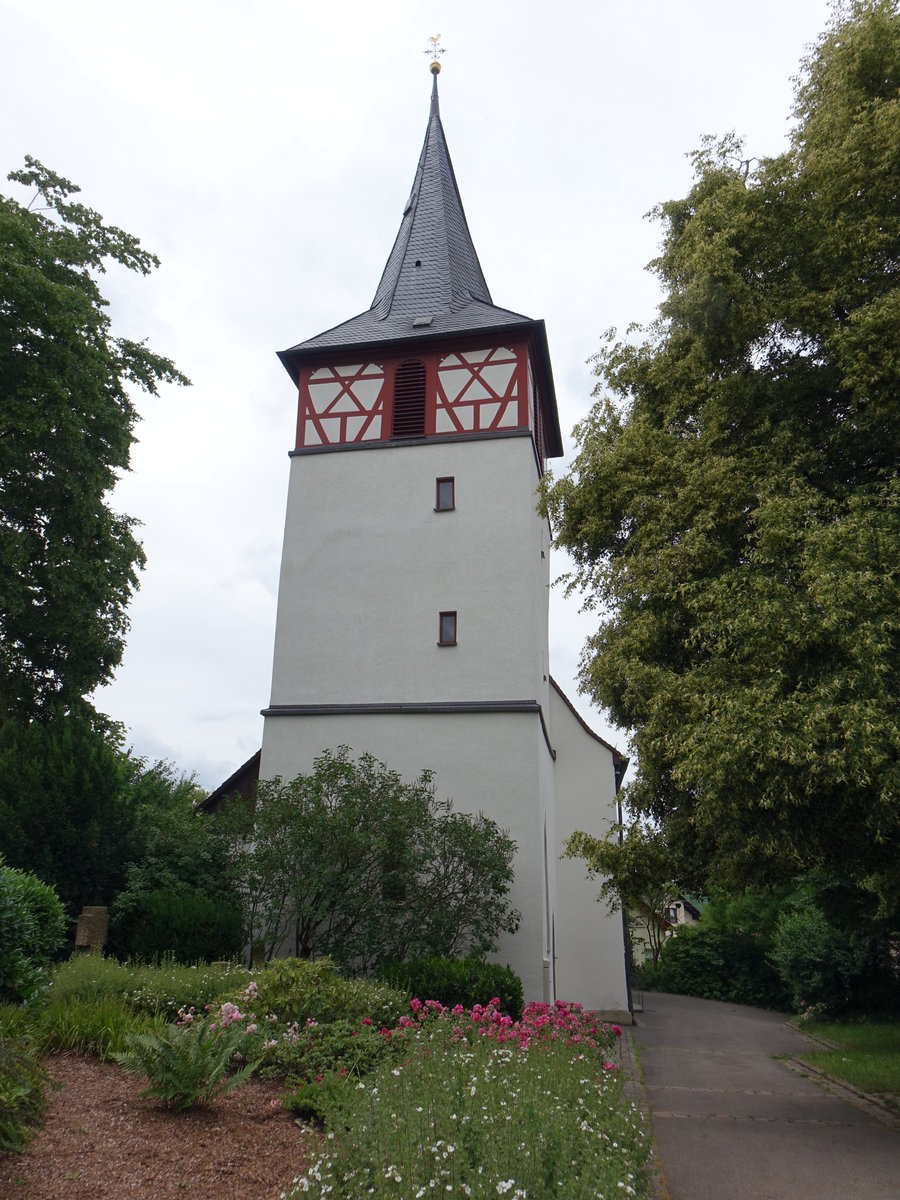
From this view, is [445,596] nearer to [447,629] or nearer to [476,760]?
[447,629]

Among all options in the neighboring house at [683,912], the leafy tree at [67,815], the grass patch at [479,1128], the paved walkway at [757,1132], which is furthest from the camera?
the neighboring house at [683,912]

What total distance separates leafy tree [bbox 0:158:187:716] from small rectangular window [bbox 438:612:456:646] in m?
6.31

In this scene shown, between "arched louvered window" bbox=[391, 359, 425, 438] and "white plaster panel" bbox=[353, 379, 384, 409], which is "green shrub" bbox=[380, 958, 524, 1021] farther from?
"white plaster panel" bbox=[353, 379, 384, 409]

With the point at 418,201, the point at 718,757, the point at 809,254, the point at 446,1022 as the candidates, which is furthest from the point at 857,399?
the point at 418,201

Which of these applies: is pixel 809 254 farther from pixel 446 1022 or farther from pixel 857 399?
pixel 446 1022

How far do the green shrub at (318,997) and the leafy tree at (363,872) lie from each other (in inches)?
119

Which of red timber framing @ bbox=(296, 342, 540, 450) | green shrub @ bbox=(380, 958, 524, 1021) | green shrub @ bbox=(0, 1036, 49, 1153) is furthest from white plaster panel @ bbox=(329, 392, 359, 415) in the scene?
green shrub @ bbox=(0, 1036, 49, 1153)

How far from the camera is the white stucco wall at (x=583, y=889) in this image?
18.2 meters

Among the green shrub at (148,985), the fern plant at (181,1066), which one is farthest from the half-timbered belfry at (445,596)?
the fern plant at (181,1066)

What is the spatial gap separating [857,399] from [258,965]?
1015 centimetres

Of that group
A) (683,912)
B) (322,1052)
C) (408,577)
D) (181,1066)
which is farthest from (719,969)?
(683,912)

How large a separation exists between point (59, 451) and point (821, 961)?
61.3 feet

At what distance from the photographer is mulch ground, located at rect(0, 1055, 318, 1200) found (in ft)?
16.0

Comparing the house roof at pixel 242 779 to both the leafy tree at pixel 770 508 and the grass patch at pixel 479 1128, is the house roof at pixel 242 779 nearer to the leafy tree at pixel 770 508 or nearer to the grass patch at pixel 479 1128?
the leafy tree at pixel 770 508
